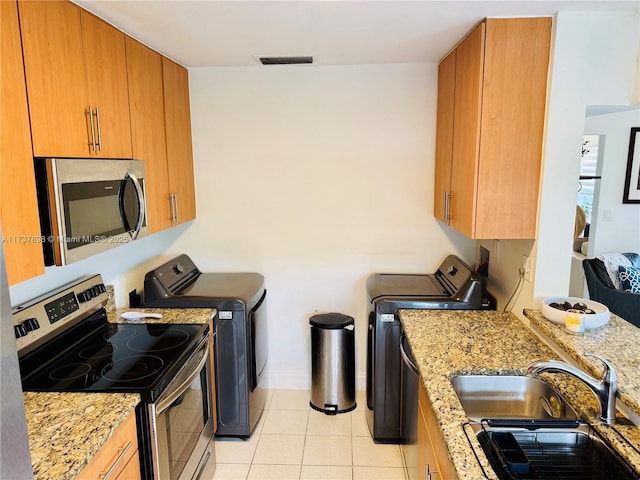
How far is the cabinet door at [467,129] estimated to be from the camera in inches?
82.7

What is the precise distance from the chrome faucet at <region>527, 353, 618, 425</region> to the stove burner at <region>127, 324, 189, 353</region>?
151 centimetres

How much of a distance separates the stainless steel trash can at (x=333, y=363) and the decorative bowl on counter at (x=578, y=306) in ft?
4.19

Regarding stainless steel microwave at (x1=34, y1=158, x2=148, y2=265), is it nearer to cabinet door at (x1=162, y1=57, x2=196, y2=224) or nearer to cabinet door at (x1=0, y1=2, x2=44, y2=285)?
cabinet door at (x1=0, y1=2, x2=44, y2=285)

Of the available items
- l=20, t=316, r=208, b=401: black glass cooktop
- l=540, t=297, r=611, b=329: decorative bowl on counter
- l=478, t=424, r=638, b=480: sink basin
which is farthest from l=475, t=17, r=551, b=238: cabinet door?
l=20, t=316, r=208, b=401: black glass cooktop

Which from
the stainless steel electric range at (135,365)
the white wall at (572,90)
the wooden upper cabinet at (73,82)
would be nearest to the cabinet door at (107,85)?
the wooden upper cabinet at (73,82)

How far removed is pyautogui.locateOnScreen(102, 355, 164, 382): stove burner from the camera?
1.72m

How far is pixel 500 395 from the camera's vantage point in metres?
1.80

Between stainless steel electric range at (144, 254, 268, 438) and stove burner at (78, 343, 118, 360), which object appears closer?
stove burner at (78, 343, 118, 360)

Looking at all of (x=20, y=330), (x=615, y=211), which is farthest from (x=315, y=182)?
(x=615, y=211)

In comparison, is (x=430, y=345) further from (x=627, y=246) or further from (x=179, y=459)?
(x=627, y=246)

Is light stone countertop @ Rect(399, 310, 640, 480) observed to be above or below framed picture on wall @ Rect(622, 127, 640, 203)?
below

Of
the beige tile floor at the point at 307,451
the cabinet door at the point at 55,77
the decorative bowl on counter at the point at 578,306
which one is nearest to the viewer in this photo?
the cabinet door at the point at 55,77

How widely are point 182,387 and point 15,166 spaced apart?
1.07 m

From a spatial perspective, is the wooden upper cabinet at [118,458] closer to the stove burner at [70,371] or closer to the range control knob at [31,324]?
the stove burner at [70,371]
